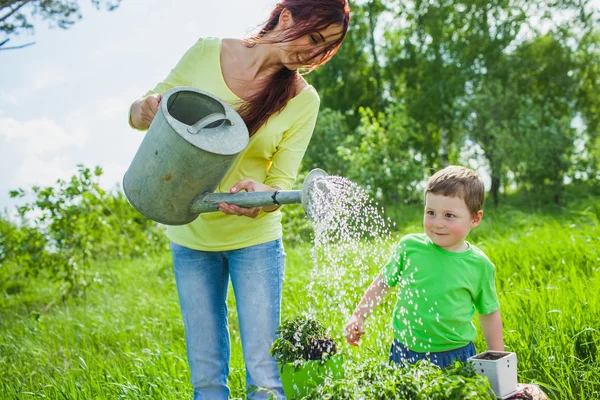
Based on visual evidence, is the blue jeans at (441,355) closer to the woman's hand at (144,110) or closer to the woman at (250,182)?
the woman at (250,182)

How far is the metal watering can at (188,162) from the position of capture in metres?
1.95

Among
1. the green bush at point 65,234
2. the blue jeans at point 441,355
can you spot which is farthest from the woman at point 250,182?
the green bush at point 65,234

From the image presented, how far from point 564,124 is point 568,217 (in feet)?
10.3

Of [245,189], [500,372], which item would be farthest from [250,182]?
[500,372]

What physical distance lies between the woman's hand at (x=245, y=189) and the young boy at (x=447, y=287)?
1.79ft

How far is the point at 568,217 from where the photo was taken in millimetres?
Result: 8078

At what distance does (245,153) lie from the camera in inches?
90.3

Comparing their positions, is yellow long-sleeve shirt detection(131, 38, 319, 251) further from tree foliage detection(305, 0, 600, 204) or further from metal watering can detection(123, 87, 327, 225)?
tree foliage detection(305, 0, 600, 204)

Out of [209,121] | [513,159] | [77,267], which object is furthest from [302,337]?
[513,159]

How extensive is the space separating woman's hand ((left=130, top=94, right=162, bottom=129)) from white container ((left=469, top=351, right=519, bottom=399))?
54.2 inches

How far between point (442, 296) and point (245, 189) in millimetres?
803

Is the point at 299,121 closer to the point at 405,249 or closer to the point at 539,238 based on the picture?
the point at 405,249

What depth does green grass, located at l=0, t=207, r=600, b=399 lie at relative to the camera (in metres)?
2.64

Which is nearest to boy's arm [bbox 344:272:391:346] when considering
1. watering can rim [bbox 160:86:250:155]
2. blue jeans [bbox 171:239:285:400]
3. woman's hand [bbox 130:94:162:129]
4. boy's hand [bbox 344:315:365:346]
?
boy's hand [bbox 344:315:365:346]
